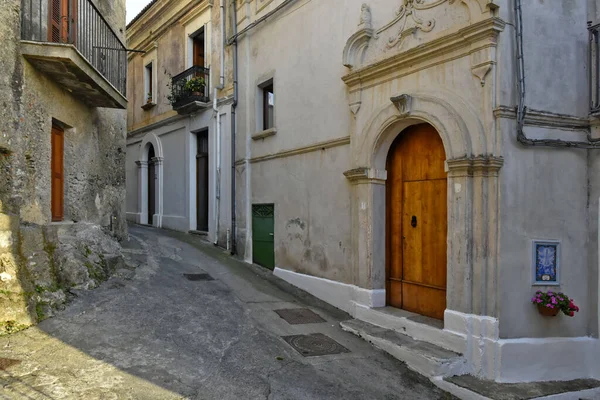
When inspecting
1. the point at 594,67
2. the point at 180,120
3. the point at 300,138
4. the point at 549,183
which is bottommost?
the point at 549,183

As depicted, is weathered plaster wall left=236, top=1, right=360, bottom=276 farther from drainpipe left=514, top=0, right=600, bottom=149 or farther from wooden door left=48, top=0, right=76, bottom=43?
wooden door left=48, top=0, right=76, bottom=43

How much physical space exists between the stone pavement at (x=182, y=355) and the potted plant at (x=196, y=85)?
6222 mm

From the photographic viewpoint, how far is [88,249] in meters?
7.35

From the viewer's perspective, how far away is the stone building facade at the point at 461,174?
17.8ft

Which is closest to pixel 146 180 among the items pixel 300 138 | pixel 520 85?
pixel 300 138

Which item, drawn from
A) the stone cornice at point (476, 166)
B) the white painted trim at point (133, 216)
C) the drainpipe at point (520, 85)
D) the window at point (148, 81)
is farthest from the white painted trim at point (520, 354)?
the window at point (148, 81)

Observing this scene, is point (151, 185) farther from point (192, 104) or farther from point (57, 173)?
point (57, 173)

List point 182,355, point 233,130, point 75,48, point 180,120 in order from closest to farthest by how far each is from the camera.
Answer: point 182,355 < point 75,48 < point 233,130 < point 180,120

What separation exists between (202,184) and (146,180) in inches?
154

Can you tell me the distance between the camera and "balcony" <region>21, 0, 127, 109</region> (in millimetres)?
6309

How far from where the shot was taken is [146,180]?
53.0 feet

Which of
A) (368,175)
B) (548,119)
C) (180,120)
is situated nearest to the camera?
(548,119)

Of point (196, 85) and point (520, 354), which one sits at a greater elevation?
point (196, 85)

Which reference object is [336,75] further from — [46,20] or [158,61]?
[158,61]
